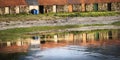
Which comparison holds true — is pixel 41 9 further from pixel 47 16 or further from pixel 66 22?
pixel 66 22

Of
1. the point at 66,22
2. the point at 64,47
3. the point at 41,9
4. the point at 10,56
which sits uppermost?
the point at 41,9

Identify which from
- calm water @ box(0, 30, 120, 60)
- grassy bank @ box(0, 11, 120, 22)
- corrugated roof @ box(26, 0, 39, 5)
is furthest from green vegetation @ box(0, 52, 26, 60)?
corrugated roof @ box(26, 0, 39, 5)

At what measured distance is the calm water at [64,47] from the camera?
32.2 m

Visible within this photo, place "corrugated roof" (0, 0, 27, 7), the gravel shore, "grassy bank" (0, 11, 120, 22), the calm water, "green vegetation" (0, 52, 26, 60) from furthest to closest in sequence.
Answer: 1. "corrugated roof" (0, 0, 27, 7)
2. "grassy bank" (0, 11, 120, 22)
3. the gravel shore
4. the calm water
5. "green vegetation" (0, 52, 26, 60)

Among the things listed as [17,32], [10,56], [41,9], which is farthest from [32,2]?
[10,56]

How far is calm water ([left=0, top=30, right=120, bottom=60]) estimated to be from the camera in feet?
106

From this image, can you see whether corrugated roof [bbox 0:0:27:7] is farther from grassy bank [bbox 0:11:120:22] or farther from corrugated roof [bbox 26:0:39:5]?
grassy bank [bbox 0:11:120:22]

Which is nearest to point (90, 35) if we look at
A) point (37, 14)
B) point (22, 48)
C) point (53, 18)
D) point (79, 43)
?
point (79, 43)

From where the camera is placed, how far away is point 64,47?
38.1 m

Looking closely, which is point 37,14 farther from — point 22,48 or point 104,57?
point 104,57

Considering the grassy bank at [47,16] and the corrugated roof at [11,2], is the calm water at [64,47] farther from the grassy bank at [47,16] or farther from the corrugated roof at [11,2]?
the corrugated roof at [11,2]

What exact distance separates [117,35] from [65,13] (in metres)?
32.5

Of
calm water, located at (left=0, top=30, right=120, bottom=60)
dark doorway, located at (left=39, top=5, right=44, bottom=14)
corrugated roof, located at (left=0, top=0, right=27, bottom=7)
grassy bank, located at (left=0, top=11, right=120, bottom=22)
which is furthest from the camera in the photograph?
dark doorway, located at (left=39, top=5, right=44, bottom=14)

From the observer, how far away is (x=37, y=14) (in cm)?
7681
